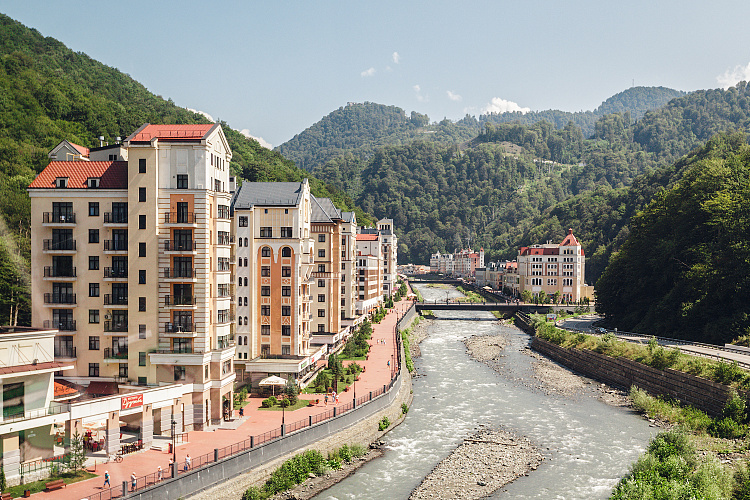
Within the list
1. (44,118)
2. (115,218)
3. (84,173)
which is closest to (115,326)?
(115,218)

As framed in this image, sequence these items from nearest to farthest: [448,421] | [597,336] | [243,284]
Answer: [448,421] → [243,284] → [597,336]

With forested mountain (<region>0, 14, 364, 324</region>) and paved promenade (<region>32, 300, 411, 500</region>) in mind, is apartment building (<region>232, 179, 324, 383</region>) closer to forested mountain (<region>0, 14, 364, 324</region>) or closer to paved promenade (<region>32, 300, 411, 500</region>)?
paved promenade (<region>32, 300, 411, 500</region>)

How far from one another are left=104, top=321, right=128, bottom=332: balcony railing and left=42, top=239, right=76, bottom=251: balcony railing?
226 inches

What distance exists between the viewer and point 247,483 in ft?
107

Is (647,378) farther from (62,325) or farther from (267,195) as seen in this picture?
(62,325)

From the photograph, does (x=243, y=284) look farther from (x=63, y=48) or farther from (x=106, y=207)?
(x=63, y=48)

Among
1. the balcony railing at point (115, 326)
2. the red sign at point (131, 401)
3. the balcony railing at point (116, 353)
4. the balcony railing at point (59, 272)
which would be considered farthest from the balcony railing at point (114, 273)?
the red sign at point (131, 401)

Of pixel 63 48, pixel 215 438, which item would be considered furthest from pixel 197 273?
pixel 63 48

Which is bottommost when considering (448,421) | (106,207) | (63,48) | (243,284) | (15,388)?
(448,421)

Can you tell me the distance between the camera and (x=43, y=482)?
93.8ft

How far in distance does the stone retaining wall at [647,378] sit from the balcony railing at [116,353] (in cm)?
4469

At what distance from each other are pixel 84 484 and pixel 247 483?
325 inches

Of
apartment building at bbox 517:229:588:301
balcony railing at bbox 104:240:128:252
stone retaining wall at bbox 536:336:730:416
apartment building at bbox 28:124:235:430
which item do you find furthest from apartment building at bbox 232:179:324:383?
apartment building at bbox 517:229:588:301

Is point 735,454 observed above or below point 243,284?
below
